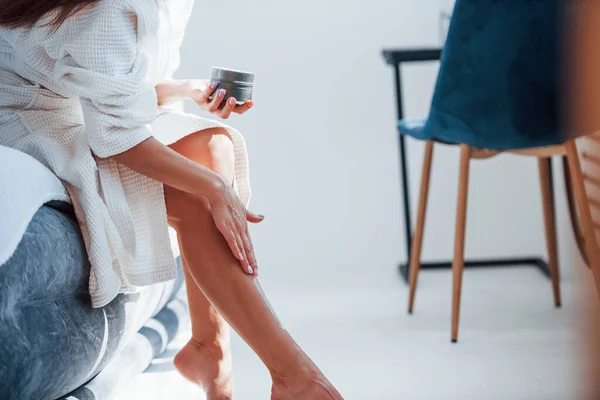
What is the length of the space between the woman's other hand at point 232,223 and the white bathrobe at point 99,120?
0.11 metres

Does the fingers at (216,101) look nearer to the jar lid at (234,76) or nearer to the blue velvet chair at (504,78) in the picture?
the jar lid at (234,76)

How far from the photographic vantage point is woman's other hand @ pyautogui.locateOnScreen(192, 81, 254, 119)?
4.78ft

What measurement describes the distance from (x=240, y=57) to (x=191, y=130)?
151cm

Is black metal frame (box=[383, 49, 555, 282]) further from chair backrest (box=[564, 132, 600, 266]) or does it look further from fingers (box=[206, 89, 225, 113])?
fingers (box=[206, 89, 225, 113])

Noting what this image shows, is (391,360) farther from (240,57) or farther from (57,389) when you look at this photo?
(240,57)

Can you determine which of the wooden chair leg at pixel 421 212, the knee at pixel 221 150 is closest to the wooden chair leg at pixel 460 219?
the wooden chair leg at pixel 421 212

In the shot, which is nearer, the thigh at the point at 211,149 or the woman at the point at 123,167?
the woman at the point at 123,167

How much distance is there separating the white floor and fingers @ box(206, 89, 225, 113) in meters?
0.58

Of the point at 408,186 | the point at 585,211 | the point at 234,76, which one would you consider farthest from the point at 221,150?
the point at 408,186

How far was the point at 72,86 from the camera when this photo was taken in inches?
52.1

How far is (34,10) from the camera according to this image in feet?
4.41

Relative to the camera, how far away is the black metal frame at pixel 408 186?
2.42 metres

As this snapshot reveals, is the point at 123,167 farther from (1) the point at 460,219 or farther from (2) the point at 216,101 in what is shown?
(1) the point at 460,219

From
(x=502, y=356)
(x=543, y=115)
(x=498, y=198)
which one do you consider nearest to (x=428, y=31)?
(x=498, y=198)
